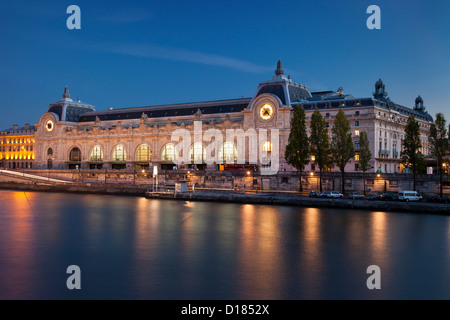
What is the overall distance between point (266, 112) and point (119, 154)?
43.7 metres

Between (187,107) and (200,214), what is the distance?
64704 mm

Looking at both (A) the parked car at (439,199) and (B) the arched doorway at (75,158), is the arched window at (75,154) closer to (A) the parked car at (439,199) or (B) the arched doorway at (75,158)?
(B) the arched doorway at (75,158)

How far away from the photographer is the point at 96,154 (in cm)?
11806

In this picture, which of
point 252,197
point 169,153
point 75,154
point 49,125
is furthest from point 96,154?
point 252,197

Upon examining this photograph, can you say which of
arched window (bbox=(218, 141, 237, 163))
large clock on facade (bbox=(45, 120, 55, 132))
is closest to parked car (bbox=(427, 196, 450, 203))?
arched window (bbox=(218, 141, 237, 163))

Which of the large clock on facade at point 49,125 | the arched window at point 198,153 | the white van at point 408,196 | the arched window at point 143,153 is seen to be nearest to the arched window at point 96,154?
the arched window at point 143,153

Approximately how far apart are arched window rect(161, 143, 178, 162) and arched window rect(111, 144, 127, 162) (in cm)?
1285

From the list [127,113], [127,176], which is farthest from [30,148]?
[127,176]

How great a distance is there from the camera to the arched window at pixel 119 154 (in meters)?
113

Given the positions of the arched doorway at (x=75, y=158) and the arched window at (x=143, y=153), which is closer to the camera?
the arched window at (x=143, y=153)

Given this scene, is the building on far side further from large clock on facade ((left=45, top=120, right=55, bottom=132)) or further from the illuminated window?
the illuminated window

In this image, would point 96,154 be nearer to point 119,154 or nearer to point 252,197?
point 119,154
